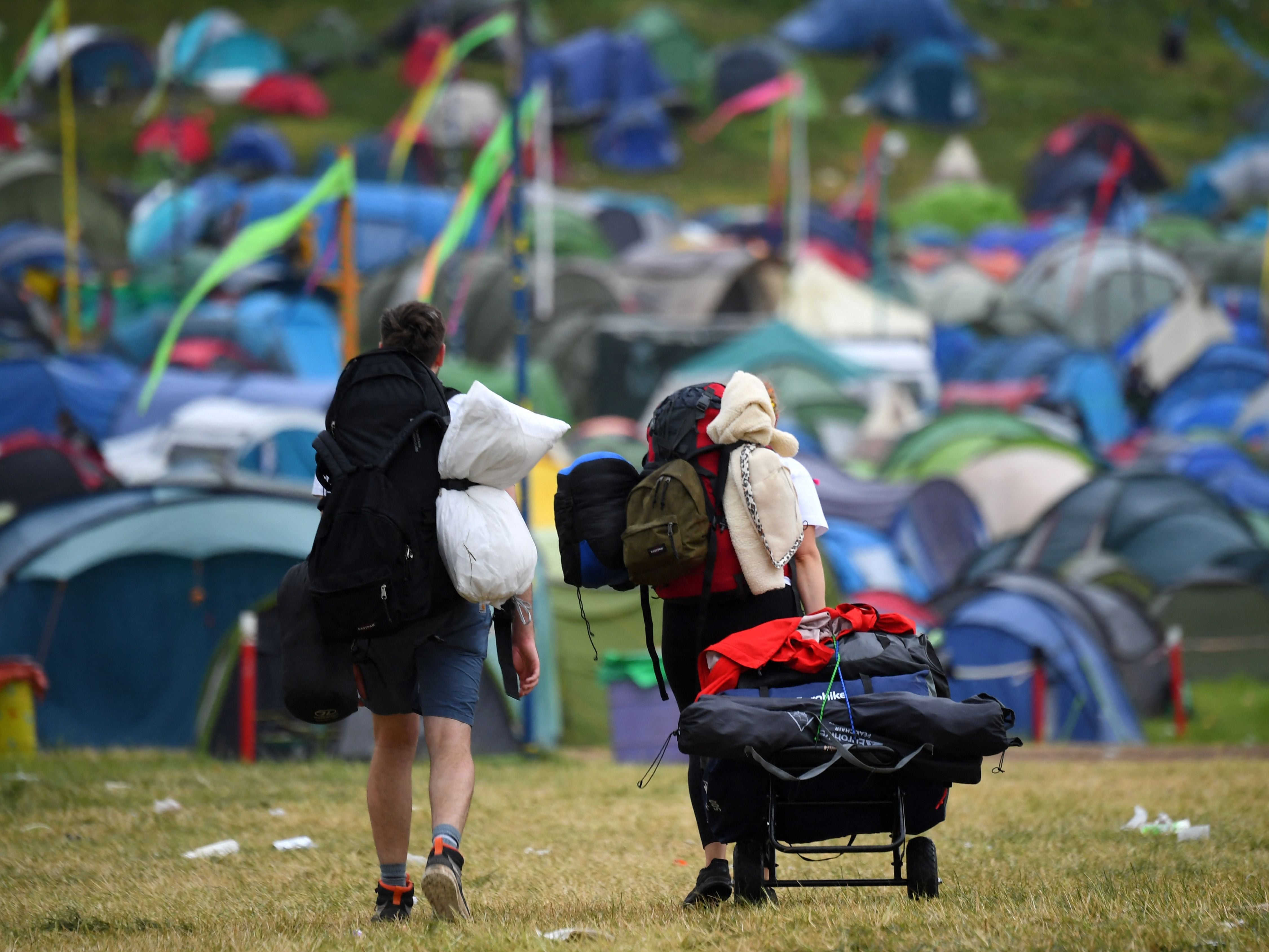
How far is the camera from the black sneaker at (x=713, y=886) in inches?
174

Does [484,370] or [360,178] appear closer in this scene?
[484,370]

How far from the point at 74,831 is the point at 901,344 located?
880 inches

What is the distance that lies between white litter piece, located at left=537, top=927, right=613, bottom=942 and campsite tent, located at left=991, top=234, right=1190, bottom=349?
91.5ft

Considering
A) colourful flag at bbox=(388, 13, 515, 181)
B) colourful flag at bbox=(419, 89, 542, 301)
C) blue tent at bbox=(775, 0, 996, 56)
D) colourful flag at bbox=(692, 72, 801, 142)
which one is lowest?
colourful flag at bbox=(419, 89, 542, 301)

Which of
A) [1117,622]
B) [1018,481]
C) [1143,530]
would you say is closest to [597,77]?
[1018,481]

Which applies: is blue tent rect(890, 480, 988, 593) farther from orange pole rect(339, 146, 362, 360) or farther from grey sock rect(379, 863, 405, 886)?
grey sock rect(379, 863, 405, 886)

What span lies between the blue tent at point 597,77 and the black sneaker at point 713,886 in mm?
45774

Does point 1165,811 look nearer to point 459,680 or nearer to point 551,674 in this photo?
point 459,680

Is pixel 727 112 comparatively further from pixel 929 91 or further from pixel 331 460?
pixel 331 460

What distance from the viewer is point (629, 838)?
641 centimetres

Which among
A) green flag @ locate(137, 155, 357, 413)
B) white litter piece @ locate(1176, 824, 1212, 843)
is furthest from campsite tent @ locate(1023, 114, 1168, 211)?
white litter piece @ locate(1176, 824, 1212, 843)

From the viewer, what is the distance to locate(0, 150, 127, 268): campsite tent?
116 feet

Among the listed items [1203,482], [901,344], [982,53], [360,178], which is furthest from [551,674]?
[982,53]

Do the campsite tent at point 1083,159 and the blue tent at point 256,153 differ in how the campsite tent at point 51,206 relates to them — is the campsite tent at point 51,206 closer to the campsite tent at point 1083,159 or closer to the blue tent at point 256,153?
the blue tent at point 256,153
